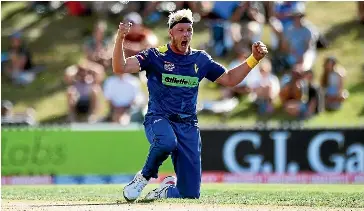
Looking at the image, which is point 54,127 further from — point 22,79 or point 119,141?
point 22,79

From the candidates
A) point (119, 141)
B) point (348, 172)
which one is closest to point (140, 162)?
point (119, 141)

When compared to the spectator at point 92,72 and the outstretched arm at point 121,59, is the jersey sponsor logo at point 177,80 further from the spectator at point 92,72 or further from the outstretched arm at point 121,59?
the spectator at point 92,72

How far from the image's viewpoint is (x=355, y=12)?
21375mm

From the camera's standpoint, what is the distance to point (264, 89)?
18078 millimetres

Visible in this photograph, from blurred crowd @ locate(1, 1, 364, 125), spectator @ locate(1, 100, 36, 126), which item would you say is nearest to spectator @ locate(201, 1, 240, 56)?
blurred crowd @ locate(1, 1, 364, 125)

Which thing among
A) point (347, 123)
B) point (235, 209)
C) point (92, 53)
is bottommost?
point (235, 209)

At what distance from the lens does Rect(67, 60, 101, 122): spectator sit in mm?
18156

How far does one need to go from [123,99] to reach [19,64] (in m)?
3.07

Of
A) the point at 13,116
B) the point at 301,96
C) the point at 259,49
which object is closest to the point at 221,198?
the point at 259,49

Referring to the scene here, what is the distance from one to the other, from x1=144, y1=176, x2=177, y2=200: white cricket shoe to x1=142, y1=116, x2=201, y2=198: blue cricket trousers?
0.18 feet

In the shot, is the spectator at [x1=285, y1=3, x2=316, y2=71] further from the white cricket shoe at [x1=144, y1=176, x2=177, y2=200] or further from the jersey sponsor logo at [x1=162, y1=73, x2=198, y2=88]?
the jersey sponsor logo at [x1=162, y1=73, x2=198, y2=88]

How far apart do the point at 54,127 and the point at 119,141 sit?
1154mm

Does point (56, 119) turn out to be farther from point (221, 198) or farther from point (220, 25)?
point (221, 198)

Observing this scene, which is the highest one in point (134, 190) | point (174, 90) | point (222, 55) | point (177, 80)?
point (222, 55)
